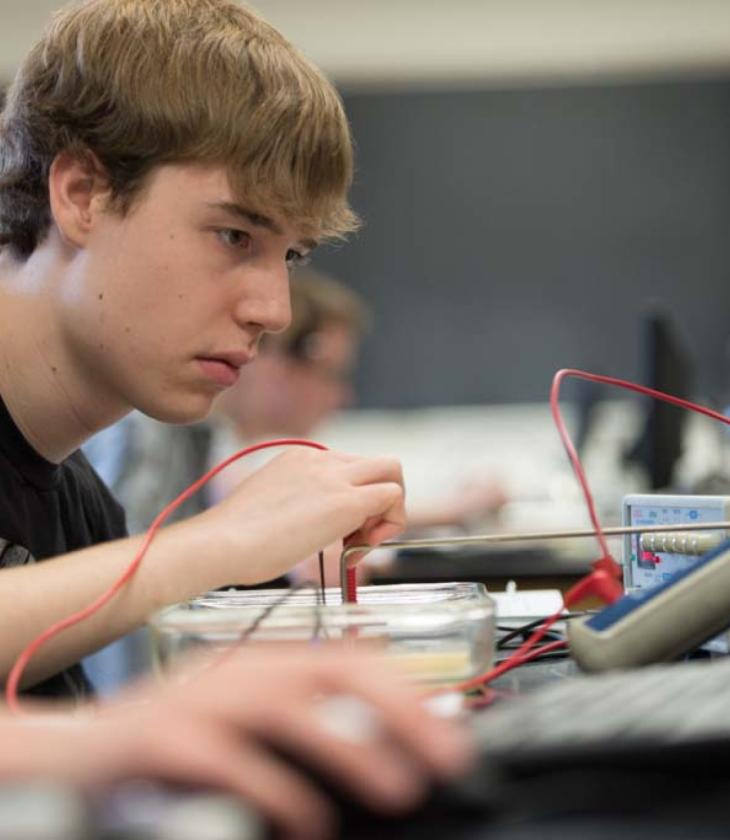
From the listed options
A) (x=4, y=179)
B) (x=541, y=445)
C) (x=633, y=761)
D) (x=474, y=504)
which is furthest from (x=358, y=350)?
(x=633, y=761)

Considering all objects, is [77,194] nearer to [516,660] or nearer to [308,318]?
[516,660]

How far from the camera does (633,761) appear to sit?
0.35 metres

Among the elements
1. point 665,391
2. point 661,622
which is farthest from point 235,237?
point 665,391

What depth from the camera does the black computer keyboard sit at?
0.34 meters

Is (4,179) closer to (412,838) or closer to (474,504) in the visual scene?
(412,838)

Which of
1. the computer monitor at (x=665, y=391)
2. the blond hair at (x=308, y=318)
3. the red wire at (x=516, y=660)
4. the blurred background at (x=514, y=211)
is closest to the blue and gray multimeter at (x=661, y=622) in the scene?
the red wire at (x=516, y=660)

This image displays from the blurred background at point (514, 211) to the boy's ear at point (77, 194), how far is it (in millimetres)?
3743

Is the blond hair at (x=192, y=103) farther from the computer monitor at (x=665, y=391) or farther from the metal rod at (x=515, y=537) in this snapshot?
the computer monitor at (x=665, y=391)

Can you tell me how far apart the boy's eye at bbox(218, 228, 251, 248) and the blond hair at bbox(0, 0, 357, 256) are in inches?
1.3

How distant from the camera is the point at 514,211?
4945 millimetres

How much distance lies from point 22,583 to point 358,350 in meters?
4.11

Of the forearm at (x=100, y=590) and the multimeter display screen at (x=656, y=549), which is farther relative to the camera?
the multimeter display screen at (x=656, y=549)

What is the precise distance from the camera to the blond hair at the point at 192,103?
106 centimetres

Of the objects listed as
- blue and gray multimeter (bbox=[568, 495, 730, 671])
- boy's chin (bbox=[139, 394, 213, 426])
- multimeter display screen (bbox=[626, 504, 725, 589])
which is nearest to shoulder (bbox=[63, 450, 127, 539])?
boy's chin (bbox=[139, 394, 213, 426])
